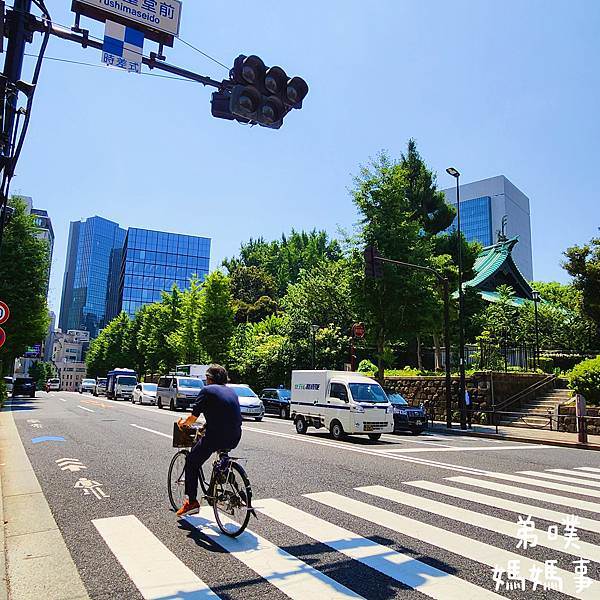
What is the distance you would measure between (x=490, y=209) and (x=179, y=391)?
402 feet

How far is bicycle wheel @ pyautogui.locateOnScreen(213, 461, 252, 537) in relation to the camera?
5352 mm

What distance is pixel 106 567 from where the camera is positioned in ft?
14.6

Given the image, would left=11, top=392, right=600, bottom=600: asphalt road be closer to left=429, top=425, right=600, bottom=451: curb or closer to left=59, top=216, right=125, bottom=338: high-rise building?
left=429, top=425, right=600, bottom=451: curb

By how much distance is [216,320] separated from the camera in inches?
1674

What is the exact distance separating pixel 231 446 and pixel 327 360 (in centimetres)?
3186

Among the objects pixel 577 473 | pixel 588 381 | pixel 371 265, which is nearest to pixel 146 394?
pixel 371 265

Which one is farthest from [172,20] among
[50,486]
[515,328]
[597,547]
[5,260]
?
[515,328]

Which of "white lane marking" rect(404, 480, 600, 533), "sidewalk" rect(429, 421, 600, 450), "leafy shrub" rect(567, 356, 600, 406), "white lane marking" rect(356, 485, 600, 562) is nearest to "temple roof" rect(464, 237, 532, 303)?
"leafy shrub" rect(567, 356, 600, 406)

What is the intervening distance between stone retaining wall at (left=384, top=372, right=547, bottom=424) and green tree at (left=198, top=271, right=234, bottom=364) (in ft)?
61.7

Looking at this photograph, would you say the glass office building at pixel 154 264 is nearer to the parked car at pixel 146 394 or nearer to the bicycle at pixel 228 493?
the parked car at pixel 146 394

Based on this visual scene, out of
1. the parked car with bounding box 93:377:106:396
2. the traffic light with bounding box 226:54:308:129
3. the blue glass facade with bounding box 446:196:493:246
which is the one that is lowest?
the parked car with bounding box 93:377:106:396

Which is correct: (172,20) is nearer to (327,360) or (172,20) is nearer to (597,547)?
(597,547)

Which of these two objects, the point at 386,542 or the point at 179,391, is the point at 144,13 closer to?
the point at 386,542

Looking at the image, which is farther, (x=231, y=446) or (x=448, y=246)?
(x=448, y=246)
